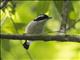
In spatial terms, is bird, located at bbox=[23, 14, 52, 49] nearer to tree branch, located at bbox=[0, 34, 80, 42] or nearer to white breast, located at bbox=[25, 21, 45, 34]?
white breast, located at bbox=[25, 21, 45, 34]

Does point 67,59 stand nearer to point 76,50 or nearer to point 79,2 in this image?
point 76,50

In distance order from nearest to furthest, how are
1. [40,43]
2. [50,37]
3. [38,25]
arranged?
[50,37] → [38,25] → [40,43]

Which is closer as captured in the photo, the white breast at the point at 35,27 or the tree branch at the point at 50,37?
the tree branch at the point at 50,37

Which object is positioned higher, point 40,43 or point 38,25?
point 38,25

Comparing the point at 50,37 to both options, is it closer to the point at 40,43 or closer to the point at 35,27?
the point at 35,27

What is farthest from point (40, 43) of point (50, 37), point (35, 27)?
point (50, 37)

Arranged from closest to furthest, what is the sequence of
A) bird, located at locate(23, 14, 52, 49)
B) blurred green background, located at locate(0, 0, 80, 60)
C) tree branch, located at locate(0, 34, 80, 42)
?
tree branch, located at locate(0, 34, 80, 42)
bird, located at locate(23, 14, 52, 49)
blurred green background, located at locate(0, 0, 80, 60)

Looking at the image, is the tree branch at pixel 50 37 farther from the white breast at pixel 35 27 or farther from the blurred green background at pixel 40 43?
the blurred green background at pixel 40 43

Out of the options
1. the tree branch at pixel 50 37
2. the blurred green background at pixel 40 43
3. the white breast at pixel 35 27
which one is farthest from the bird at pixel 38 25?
the tree branch at pixel 50 37

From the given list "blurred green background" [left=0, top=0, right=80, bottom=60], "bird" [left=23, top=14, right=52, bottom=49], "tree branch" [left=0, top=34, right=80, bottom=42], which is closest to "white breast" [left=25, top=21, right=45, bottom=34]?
"bird" [left=23, top=14, right=52, bottom=49]

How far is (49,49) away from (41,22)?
383 millimetres

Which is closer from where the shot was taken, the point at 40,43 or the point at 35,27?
the point at 35,27

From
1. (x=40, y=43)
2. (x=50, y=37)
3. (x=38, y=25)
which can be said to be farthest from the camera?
(x=40, y=43)

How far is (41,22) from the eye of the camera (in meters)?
2.23
